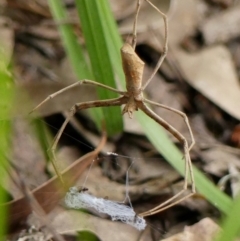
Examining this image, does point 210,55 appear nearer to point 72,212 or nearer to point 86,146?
point 86,146

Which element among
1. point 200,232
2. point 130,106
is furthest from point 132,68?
point 200,232

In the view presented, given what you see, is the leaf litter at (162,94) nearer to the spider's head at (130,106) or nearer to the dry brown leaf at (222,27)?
the dry brown leaf at (222,27)

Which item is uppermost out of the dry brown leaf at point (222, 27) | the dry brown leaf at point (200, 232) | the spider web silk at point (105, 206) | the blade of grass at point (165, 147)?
the dry brown leaf at point (222, 27)

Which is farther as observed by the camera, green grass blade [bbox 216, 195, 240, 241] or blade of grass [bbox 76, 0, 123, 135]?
blade of grass [bbox 76, 0, 123, 135]

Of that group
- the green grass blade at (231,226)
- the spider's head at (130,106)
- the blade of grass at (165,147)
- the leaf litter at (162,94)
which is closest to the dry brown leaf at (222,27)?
the leaf litter at (162,94)

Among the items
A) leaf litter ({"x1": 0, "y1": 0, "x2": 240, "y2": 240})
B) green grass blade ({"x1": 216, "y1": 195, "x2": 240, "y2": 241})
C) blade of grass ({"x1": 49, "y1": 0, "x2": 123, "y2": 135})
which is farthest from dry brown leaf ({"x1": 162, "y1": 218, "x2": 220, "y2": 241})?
blade of grass ({"x1": 49, "y1": 0, "x2": 123, "y2": 135})

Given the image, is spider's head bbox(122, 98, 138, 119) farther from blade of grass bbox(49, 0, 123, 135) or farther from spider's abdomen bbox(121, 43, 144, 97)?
blade of grass bbox(49, 0, 123, 135)
